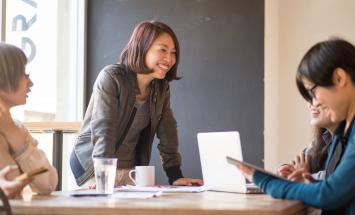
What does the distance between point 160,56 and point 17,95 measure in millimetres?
892

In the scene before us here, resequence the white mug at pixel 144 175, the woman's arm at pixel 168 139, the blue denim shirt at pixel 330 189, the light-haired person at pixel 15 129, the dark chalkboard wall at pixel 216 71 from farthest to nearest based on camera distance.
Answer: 1. the dark chalkboard wall at pixel 216 71
2. the woman's arm at pixel 168 139
3. the white mug at pixel 144 175
4. the light-haired person at pixel 15 129
5. the blue denim shirt at pixel 330 189

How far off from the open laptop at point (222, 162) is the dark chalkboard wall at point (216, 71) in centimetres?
155

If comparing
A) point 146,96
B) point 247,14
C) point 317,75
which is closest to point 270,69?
point 247,14

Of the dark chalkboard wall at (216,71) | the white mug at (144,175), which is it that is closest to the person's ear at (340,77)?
the white mug at (144,175)

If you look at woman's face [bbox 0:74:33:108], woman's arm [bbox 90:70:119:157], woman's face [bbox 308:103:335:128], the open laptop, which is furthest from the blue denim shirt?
woman's arm [bbox 90:70:119:157]

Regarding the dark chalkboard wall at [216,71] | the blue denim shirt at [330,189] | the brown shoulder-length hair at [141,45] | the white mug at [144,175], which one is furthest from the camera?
the dark chalkboard wall at [216,71]

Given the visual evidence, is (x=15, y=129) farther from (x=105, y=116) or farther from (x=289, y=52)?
(x=289, y=52)

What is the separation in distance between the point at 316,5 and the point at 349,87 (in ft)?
7.40

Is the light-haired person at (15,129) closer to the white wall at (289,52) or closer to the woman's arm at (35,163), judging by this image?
the woman's arm at (35,163)

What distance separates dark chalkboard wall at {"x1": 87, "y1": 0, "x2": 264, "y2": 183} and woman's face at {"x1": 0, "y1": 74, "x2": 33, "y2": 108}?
1.85m

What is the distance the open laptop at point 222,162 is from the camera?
5.78ft

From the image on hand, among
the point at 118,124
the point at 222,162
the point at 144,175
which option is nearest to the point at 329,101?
the point at 222,162

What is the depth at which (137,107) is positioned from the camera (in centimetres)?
245

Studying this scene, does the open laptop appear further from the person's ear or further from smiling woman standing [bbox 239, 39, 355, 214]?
the person's ear
